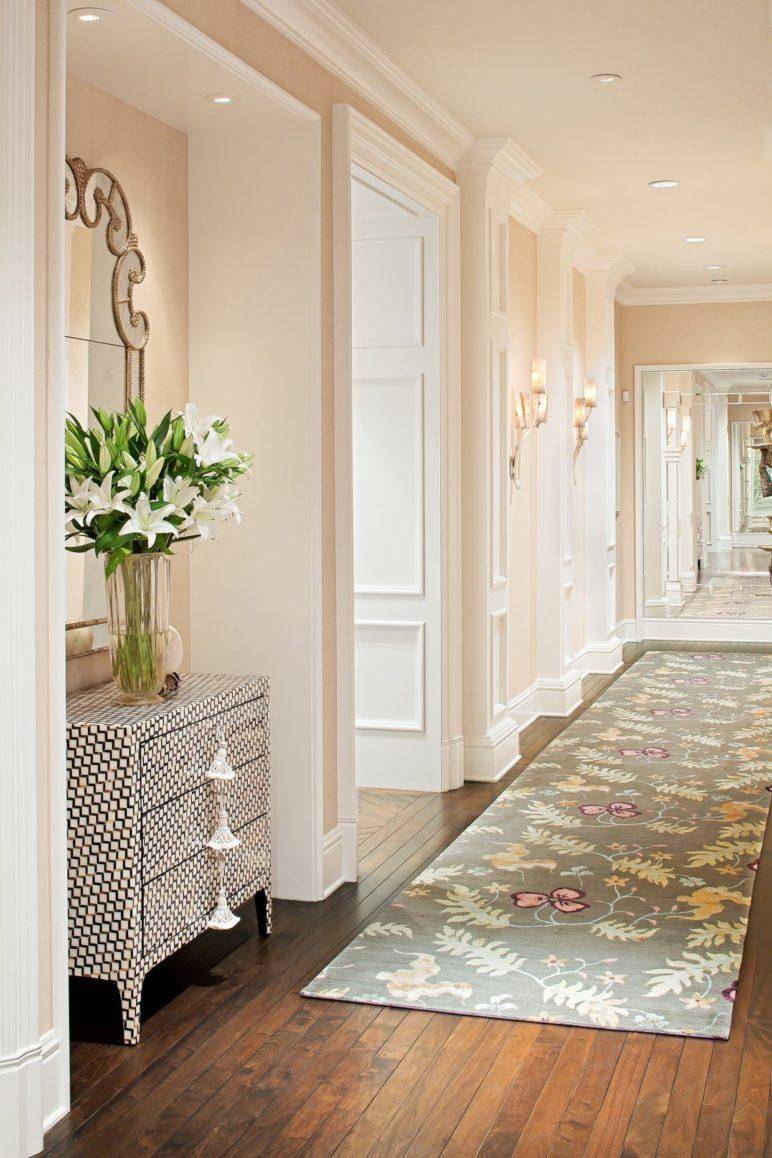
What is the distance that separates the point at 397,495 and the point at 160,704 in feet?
8.04

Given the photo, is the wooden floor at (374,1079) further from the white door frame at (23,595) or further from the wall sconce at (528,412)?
the wall sconce at (528,412)

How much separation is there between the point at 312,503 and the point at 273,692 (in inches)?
24.7

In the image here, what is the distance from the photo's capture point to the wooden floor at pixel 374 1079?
2.62 metres

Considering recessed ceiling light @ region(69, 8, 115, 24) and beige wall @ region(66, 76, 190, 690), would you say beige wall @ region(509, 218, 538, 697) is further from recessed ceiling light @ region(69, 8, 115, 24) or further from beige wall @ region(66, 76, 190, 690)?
recessed ceiling light @ region(69, 8, 115, 24)

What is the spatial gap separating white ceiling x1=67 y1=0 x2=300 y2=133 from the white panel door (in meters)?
1.53

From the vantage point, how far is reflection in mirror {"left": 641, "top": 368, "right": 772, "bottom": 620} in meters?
10.8

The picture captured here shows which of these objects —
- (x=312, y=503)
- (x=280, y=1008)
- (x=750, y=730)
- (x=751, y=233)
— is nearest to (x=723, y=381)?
(x=751, y=233)

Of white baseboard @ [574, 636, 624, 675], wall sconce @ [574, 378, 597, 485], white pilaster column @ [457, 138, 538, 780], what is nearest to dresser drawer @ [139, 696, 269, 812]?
white pilaster column @ [457, 138, 538, 780]

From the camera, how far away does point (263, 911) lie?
382cm

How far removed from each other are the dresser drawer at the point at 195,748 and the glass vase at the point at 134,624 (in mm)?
164

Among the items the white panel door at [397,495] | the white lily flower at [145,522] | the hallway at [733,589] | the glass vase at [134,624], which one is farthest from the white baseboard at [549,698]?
the white lily flower at [145,522]

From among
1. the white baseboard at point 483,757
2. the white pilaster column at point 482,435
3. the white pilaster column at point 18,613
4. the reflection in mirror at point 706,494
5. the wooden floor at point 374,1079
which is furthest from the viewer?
the reflection in mirror at point 706,494

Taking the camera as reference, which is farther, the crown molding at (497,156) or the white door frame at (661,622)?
the white door frame at (661,622)

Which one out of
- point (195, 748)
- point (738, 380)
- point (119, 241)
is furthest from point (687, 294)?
point (195, 748)
